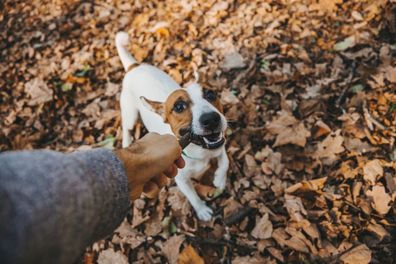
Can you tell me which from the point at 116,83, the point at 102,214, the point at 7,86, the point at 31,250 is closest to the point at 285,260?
the point at 102,214

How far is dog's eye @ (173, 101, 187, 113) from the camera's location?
9.47 feet

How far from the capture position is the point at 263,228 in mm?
2941

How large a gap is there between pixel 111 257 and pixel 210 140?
1.61 m

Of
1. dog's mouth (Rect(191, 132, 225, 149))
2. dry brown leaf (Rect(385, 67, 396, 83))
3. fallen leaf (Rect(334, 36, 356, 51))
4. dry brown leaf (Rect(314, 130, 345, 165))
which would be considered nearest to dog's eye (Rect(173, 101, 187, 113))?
dog's mouth (Rect(191, 132, 225, 149))

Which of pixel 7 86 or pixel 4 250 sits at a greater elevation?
pixel 4 250

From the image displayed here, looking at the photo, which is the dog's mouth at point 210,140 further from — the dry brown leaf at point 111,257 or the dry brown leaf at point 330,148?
the dry brown leaf at point 111,257

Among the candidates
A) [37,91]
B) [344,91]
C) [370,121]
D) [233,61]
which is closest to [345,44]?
[344,91]

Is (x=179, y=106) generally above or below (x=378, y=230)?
above

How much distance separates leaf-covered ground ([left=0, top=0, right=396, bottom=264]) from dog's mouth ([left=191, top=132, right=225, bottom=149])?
865mm

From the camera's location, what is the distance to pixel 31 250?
0.97 meters

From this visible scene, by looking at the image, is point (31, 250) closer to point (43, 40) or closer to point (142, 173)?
point (142, 173)

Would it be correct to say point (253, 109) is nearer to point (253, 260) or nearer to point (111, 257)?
point (253, 260)

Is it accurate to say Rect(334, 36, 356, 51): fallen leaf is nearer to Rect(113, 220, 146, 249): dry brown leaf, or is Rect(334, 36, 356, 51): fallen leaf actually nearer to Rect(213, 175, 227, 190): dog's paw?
Rect(213, 175, 227, 190): dog's paw

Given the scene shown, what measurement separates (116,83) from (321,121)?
3039mm
